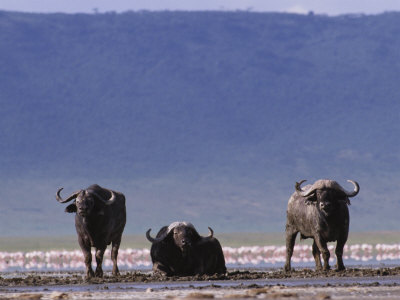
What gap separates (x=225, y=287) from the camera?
1872cm

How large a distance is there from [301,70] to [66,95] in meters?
31.1

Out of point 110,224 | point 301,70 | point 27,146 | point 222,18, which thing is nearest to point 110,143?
point 27,146

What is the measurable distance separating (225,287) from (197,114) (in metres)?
125

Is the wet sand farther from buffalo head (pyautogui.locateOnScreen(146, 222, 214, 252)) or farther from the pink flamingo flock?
the pink flamingo flock

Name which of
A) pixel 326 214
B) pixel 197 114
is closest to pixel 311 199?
pixel 326 214

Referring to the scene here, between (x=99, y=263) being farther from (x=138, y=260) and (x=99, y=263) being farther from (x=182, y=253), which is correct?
(x=138, y=260)

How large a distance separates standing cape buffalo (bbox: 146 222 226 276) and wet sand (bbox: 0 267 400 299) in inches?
20.7

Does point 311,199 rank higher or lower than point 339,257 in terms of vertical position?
higher

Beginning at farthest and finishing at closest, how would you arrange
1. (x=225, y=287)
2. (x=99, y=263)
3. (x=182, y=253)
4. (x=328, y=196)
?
1. (x=99, y=263)
2. (x=182, y=253)
3. (x=328, y=196)
4. (x=225, y=287)

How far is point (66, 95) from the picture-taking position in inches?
5822

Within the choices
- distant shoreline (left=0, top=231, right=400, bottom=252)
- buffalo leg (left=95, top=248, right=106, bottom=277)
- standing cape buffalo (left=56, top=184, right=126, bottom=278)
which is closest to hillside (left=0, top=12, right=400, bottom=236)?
distant shoreline (left=0, top=231, right=400, bottom=252)

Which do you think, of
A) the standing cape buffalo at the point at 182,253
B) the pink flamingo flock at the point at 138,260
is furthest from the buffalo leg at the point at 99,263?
the pink flamingo flock at the point at 138,260

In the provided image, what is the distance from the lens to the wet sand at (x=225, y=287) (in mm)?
16219

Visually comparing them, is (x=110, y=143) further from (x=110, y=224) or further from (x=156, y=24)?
(x=110, y=224)
